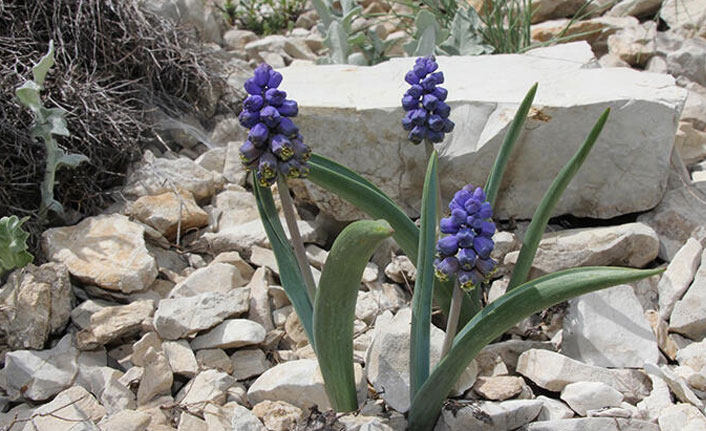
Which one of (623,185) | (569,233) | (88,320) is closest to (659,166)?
(623,185)

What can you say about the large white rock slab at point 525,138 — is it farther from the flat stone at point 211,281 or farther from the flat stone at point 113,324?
the flat stone at point 113,324

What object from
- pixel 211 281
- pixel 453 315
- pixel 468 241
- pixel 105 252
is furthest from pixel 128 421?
pixel 468 241

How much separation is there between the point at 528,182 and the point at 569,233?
11.8 inches

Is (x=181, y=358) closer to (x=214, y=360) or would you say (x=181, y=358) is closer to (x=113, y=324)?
(x=214, y=360)

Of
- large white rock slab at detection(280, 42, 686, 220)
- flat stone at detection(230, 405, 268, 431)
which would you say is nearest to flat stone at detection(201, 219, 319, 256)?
large white rock slab at detection(280, 42, 686, 220)

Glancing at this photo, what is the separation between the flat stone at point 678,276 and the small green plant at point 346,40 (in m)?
2.14

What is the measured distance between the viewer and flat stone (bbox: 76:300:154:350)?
249cm

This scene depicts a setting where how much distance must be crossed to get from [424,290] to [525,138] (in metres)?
1.26

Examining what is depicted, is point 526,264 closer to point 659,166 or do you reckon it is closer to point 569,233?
point 569,233

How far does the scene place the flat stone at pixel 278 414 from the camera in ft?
7.05

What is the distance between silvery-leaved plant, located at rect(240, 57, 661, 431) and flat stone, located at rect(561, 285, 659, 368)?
388 mm

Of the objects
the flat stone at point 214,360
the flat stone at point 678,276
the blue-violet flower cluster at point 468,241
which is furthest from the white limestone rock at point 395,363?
the flat stone at point 678,276

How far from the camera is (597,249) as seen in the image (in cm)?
276

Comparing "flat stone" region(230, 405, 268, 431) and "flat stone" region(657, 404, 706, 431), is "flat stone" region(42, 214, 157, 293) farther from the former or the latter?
"flat stone" region(657, 404, 706, 431)
